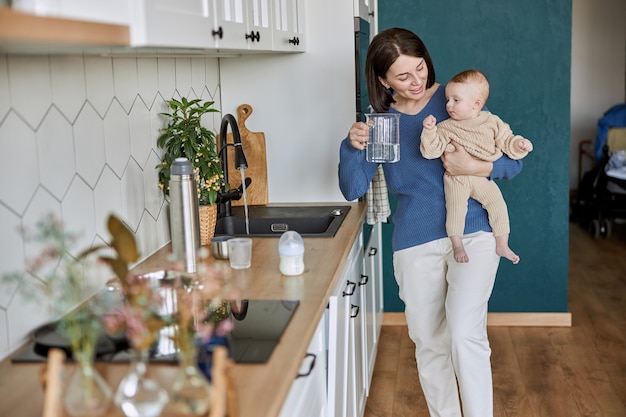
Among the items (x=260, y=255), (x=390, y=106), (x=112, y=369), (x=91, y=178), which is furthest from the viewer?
(x=390, y=106)

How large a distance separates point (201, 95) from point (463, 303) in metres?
1.27

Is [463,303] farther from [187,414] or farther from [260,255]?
[187,414]

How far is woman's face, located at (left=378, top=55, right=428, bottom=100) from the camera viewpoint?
8.84 ft

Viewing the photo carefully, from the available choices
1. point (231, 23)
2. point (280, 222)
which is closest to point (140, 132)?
point (231, 23)

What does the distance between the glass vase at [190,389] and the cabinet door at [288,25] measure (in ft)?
5.72

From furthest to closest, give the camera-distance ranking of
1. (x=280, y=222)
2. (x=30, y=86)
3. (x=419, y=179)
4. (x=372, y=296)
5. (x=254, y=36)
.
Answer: (x=372, y=296) → (x=280, y=222) → (x=419, y=179) → (x=254, y=36) → (x=30, y=86)

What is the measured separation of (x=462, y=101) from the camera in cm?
266

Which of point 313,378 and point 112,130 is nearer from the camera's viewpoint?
point 313,378

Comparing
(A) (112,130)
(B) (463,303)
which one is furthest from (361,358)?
(A) (112,130)

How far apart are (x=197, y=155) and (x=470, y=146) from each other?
0.88 meters

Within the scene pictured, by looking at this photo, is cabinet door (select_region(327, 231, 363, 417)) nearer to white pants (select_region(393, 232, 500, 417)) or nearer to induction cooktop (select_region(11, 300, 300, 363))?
white pants (select_region(393, 232, 500, 417))

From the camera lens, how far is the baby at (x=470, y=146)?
105 inches

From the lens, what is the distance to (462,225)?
8.84 feet

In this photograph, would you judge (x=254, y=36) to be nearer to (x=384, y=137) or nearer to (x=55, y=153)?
(x=384, y=137)
